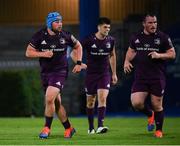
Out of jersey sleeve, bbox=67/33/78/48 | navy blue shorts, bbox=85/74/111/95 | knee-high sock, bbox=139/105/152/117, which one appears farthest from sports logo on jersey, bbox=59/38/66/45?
knee-high sock, bbox=139/105/152/117

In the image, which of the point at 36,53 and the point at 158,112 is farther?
the point at 158,112

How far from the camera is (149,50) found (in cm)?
1622

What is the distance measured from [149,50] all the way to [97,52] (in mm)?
2068

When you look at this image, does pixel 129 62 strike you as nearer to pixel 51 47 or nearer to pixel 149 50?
pixel 149 50

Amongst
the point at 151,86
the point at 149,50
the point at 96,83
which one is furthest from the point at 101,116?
the point at 149,50

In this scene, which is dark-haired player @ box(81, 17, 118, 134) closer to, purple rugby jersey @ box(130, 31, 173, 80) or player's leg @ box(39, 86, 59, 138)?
purple rugby jersey @ box(130, 31, 173, 80)

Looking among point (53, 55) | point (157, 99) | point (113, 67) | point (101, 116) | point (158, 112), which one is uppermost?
point (53, 55)

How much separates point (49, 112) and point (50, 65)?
0.86 m

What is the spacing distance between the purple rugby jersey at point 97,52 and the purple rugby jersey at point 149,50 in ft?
5.44

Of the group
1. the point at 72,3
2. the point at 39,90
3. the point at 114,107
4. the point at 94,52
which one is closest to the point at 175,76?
the point at 114,107

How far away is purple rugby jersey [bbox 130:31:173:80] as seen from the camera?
16156 millimetres

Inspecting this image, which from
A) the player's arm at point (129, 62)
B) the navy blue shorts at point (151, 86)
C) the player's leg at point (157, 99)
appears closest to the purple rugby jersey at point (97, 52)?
the player's arm at point (129, 62)

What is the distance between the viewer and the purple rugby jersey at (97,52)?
59.2 ft

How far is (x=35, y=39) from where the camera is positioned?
52.1 ft
